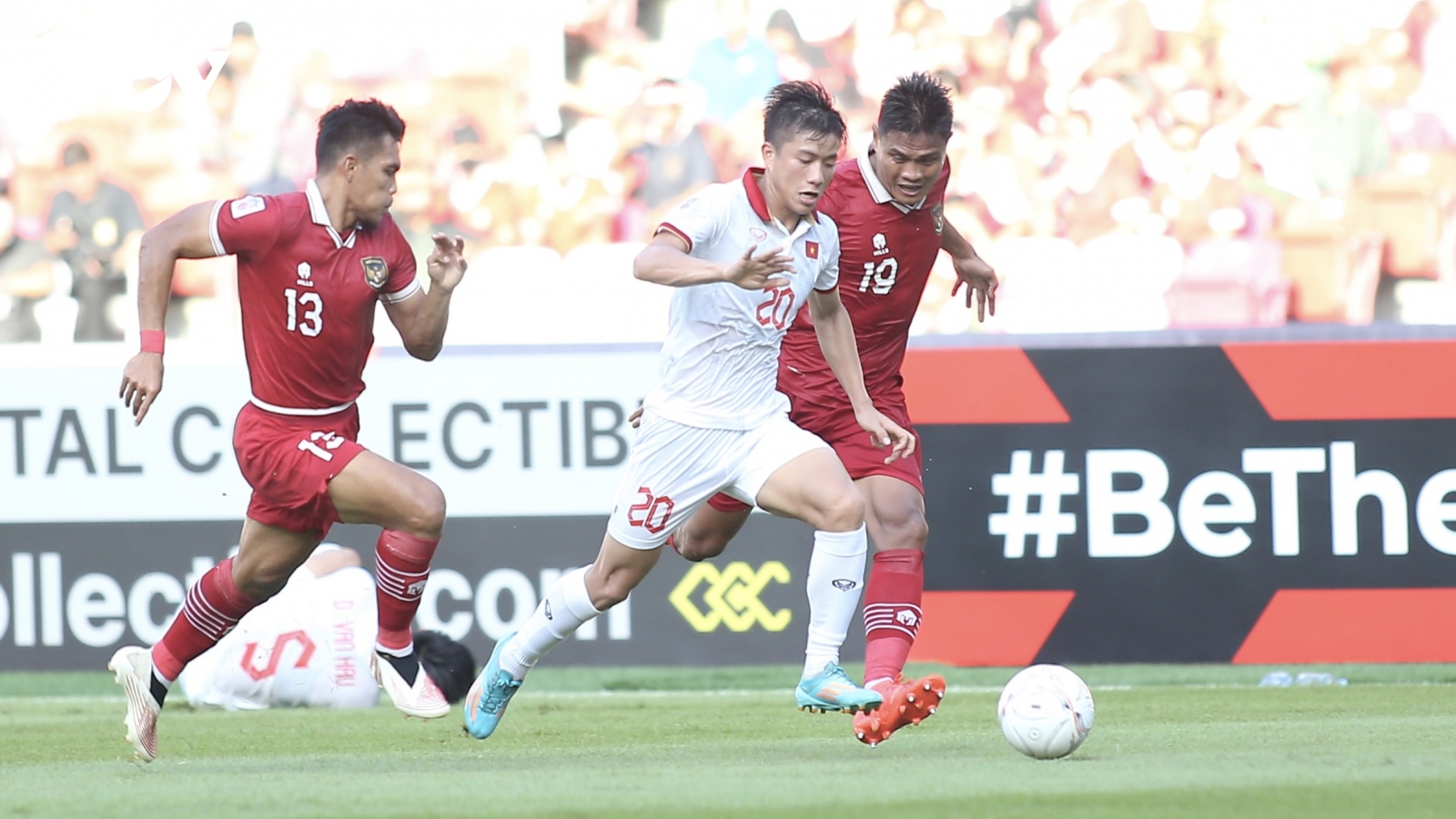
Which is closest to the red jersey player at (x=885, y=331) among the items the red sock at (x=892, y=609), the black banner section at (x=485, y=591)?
the red sock at (x=892, y=609)

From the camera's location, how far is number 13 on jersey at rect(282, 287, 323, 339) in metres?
5.34

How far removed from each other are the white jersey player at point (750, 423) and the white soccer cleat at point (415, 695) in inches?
6.7

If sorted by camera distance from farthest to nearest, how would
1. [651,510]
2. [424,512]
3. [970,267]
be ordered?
[970,267]
[424,512]
[651,510]

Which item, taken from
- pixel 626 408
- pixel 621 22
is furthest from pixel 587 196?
pixel 626 408

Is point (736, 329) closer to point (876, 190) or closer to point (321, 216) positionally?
point (876, 190)

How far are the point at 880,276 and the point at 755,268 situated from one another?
50.6 inches

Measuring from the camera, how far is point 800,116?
16.4 ft

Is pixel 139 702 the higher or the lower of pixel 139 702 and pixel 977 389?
the lower

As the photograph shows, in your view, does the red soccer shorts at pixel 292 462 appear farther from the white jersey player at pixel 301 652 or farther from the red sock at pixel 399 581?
the white jersey player at pixel 301 652

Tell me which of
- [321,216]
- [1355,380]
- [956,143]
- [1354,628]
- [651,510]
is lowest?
[1354,628]

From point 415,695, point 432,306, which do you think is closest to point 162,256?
point 432,306

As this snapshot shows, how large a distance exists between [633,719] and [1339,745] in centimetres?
263

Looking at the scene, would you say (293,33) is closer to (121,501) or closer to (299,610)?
(121,501)

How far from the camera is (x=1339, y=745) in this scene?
495 centimetres
